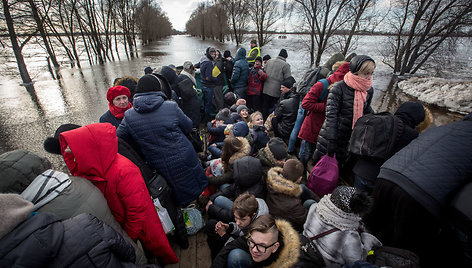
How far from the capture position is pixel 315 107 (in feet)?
9.27

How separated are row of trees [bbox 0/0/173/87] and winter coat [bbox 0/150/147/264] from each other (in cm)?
1005

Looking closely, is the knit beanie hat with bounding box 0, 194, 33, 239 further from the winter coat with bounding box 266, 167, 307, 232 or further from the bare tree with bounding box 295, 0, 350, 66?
the bare tree with bounding box 295, 0, 350, 66

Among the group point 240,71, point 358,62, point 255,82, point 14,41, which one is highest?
point 14,41

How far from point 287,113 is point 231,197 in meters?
2.11

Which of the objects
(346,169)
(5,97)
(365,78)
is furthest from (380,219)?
(5,97)

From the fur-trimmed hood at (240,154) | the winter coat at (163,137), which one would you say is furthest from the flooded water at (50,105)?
the fur-trimmed hood at (240,154)

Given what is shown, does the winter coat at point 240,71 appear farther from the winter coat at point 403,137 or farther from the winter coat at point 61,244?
the winter coat at point 61,244

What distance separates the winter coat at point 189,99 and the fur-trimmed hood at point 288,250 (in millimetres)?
3273

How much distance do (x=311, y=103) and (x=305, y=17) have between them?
39.5 ft

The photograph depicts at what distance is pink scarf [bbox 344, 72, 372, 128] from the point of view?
2.29 m

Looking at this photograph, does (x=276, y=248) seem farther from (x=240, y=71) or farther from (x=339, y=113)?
(x=240, y=71)

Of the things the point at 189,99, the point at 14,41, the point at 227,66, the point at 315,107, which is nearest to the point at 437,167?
the point at 315,107

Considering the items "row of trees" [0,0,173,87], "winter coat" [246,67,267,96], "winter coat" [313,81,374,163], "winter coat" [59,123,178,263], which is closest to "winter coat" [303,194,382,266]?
"winter coat" [313,81,374,163]

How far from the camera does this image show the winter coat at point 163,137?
192 cm
